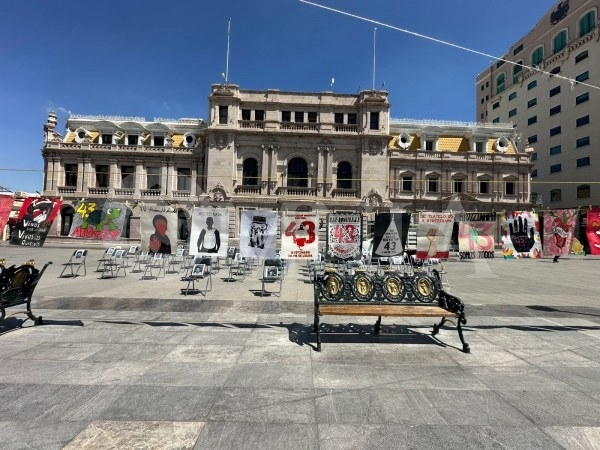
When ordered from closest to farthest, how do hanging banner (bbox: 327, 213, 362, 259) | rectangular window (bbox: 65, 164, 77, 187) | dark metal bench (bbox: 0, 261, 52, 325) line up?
dark metal bench (bbox: 0, 261, 52, 325)
hanging banner (bbox: 327, 213, 362, 259)
rectangular window (bbox: 65, 164, 77, 187)

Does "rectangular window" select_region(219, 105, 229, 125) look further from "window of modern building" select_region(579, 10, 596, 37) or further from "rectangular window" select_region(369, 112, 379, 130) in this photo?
"window of modern building" select_region(579, 10, 596, 37)

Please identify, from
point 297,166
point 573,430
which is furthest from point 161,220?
point 297,166

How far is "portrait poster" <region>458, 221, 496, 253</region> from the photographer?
41.5ft

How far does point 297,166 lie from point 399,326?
30942 millimetres

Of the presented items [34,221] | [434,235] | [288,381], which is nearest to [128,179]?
[34,221]

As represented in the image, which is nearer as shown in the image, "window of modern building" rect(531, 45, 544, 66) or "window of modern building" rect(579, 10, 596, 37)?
"window of modern building" rect(579, 10, 596, 37)

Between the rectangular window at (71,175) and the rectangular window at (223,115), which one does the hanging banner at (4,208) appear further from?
the rectangular window at (71,175)

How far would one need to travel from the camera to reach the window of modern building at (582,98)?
45.5 metres

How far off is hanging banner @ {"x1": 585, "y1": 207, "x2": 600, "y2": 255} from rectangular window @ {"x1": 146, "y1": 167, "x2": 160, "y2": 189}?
38542 millimetres

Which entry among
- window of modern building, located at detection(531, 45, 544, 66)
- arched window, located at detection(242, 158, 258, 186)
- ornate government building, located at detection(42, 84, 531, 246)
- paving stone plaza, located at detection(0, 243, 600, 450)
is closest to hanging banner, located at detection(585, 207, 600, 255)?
paving stone plaza, located at detection(0, 243, 600, 450)

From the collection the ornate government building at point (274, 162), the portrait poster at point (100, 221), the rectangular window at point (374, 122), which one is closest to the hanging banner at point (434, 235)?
the portrait poster at point (100, 221)

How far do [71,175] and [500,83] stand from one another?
76.6 meters

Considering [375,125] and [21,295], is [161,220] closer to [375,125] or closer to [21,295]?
[21,295]

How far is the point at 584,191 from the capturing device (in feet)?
147
